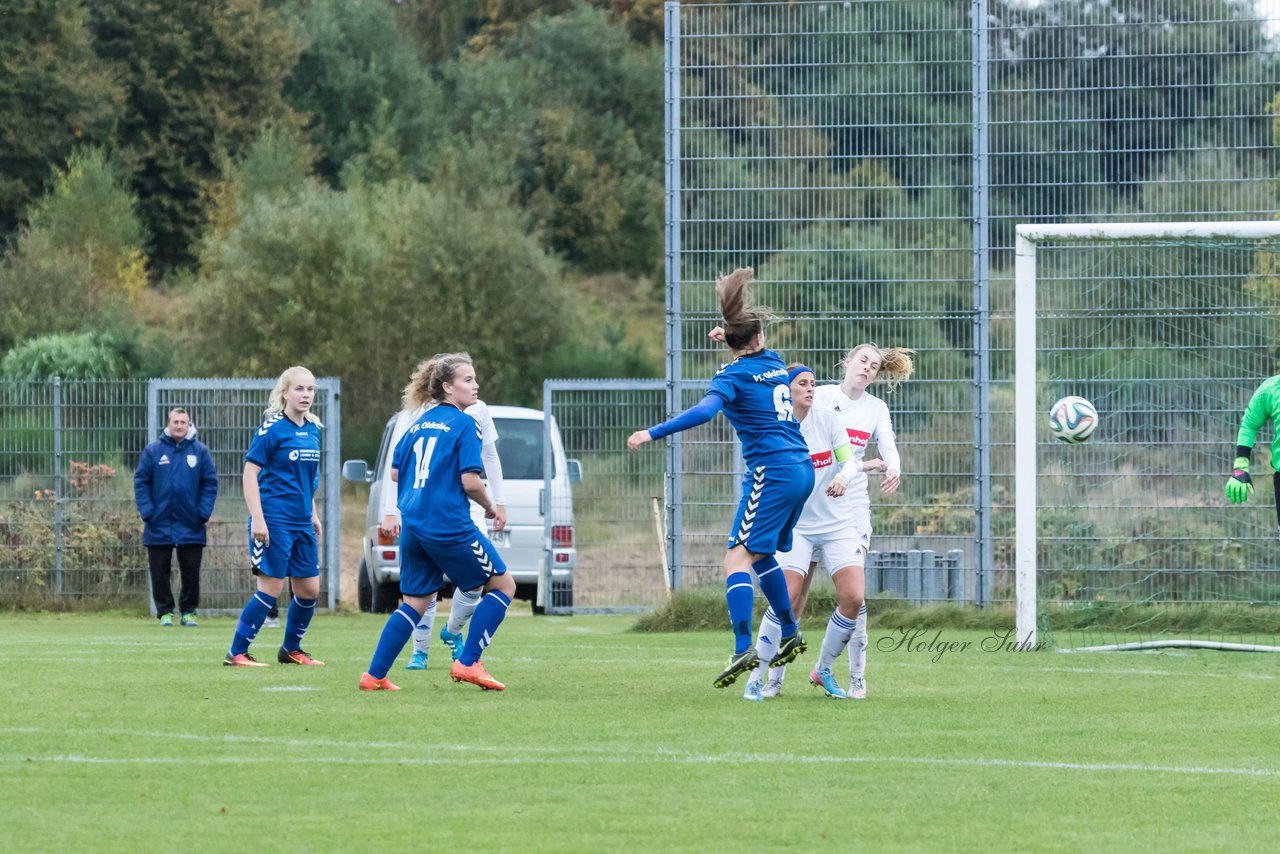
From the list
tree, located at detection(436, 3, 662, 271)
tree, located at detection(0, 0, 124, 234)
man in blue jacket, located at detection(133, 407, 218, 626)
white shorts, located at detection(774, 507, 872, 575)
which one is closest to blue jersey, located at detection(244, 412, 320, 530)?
white shorts, located at detection(774, 507, 872, 575)

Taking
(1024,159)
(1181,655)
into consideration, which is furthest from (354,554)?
(1181,655)

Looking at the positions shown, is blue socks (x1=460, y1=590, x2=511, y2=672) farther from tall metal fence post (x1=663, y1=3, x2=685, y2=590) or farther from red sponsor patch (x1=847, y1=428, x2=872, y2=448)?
tall metal fence post (x1=663, y1=3, x2=685, y2=590)

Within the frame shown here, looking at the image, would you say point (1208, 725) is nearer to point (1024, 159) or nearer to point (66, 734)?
point (66, 734)

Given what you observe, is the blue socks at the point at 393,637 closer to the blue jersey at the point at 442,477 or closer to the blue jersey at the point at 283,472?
the blue jersey at the point at 442,477

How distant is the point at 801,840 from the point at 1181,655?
808 centimetres

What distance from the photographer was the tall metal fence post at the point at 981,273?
1647 centimetres

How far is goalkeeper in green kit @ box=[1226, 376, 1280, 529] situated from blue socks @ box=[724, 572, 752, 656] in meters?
4.63

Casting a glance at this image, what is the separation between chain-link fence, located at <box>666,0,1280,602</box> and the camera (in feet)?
52.8

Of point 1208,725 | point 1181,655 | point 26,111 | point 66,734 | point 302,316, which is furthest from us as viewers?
point 26,111

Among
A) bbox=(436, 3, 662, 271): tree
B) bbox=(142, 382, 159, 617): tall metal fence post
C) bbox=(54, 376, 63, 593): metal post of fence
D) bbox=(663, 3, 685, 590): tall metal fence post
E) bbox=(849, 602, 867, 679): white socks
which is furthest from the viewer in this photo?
bbox=(436, 3, 662, 271): tree

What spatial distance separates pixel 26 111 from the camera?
5147 centimetres

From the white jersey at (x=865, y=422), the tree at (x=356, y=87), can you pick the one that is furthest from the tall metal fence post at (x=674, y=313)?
the tree at (x=356, y=87)

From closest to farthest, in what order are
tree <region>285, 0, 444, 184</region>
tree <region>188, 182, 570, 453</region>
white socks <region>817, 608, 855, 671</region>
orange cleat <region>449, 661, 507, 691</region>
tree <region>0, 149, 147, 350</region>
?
white socks <region>817, 608, 855, 671</region> → orange cleat <region>449, 661, 507, 691</region> → tree <region>188, 182, 570, 453</region> → tree <region>0, 149, 147, 350</region> → tree <region>285, 0, 444, 184</region>

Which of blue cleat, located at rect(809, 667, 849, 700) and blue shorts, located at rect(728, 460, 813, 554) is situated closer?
blue shorts, located at rect(728, 460, 813, 554)
